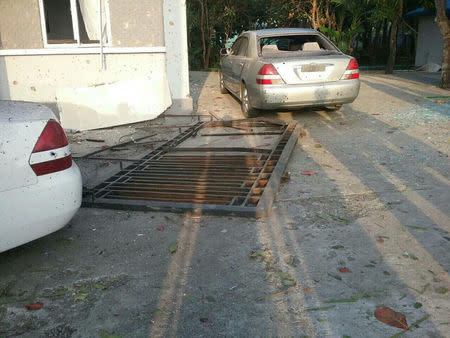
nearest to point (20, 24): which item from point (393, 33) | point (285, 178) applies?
point (285, 178)

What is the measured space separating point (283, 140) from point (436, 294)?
13.2 ft

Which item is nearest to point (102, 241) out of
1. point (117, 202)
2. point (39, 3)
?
point (117, 202)

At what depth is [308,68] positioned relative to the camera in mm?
7719

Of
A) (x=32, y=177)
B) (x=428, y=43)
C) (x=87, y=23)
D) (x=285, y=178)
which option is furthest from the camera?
(x=428, y=43)

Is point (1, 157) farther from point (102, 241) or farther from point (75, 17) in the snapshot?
point (75, 17)

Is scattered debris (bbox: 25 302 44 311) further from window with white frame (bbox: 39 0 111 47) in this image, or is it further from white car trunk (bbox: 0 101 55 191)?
window with white frame (bbox: 39 0 111 47)

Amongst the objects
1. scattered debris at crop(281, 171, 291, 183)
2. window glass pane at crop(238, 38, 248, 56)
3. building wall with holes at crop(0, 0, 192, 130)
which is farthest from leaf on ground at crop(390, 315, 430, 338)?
window glass pane at crop(238, 38, 248, 56)

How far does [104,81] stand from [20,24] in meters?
1.86

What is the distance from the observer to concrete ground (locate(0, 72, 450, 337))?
2654mm

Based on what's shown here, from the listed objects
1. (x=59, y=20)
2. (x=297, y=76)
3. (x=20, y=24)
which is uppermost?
(x=59, y=20)

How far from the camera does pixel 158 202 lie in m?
4.46

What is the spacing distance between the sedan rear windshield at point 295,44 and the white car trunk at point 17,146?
5.95 meters

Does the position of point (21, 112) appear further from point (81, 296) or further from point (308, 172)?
point (308, 172)

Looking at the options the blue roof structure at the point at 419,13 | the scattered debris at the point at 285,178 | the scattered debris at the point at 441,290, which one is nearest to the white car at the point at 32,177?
the scattered debris at the point at 285,178
